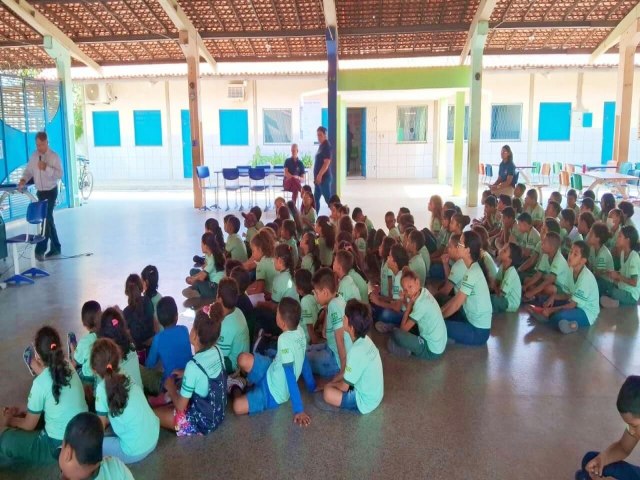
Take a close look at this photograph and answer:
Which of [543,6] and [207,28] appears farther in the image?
[207,28]

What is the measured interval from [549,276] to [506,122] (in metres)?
13.2

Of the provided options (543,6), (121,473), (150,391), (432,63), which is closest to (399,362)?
(150,391)

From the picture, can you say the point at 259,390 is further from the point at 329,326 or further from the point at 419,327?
the point at 419,327

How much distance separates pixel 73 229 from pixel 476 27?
8.08 metres

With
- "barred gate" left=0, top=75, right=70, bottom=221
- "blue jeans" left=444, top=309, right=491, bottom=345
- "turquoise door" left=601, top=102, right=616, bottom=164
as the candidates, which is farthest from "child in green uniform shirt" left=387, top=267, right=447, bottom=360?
"turquoise door" left=601, top=102, right=616, bottom=164

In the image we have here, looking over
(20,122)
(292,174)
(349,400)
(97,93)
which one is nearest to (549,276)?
(349,400)

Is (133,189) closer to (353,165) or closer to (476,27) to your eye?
(353,165)

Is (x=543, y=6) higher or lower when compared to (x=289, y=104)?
higher

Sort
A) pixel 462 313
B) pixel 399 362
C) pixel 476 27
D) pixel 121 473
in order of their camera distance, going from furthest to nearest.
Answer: pixel 476 27 → pixel 462 313 → pixel 399 362 → pixel 121 473

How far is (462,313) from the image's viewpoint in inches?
176

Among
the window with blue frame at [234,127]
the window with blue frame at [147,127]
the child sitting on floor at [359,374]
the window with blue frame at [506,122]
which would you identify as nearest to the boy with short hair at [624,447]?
the child sitting on floor at [359,374]

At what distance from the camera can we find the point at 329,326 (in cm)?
373

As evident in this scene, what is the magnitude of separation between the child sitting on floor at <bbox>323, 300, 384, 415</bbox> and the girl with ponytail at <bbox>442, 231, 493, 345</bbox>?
3.83 feet

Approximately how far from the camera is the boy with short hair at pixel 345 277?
4.10m
